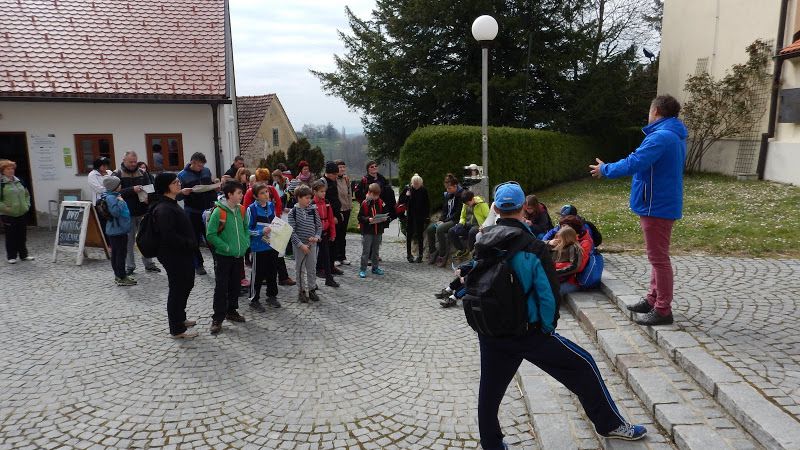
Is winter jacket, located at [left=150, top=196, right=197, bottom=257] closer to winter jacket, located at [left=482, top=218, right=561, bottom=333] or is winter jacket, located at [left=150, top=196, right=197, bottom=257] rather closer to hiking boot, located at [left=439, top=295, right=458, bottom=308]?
hiking boot, located at [left=439, top=295, right=458, bottom=308]

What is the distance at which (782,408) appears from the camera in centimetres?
351

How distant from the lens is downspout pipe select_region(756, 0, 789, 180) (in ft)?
50.3

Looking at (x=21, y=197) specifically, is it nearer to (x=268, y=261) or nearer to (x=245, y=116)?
(x=268, y=261)

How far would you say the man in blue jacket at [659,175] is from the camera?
4.55 meters

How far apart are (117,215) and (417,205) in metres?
5.15

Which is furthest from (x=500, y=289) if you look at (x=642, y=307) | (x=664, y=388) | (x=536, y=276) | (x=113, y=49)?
(x=113, y=49)

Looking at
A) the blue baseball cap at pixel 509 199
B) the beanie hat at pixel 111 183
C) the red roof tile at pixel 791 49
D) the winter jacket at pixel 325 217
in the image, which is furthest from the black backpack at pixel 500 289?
the red roof tile at pixel 791 49

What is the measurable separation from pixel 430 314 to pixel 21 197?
25.9 feet

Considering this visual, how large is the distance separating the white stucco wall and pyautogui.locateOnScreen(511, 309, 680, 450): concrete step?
1206 centimetres

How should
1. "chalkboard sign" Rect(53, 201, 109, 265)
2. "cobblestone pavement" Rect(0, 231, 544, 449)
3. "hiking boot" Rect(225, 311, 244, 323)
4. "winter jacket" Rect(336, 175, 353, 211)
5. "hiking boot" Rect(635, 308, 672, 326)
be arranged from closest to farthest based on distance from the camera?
"cobblestone pavement" Rect(0, 231, 544, 449), "hiking boot" Rect(635, 308, 672, 326), "hiking boot" Rect(225, 311, 244, 323), "winter jacket" Rect(336, 175, 353, 211), "chalkboard sign" Rect(53, 201, 109, 265)

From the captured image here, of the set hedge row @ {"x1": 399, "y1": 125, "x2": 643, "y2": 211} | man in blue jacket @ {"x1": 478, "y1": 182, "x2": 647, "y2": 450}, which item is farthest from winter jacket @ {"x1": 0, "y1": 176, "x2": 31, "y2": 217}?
man in blue jacket @ {"x1": 478, "y1": 182, "x2": 647, "y2": 450}

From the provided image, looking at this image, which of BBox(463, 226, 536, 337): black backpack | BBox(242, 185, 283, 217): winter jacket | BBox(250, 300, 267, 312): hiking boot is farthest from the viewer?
BBox(242, 185, 283, 217): winter jacket

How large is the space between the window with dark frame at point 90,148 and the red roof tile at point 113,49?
1.12 metres

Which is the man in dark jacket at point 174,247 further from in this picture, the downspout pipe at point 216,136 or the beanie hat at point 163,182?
the downspout pipe at point 216,136
